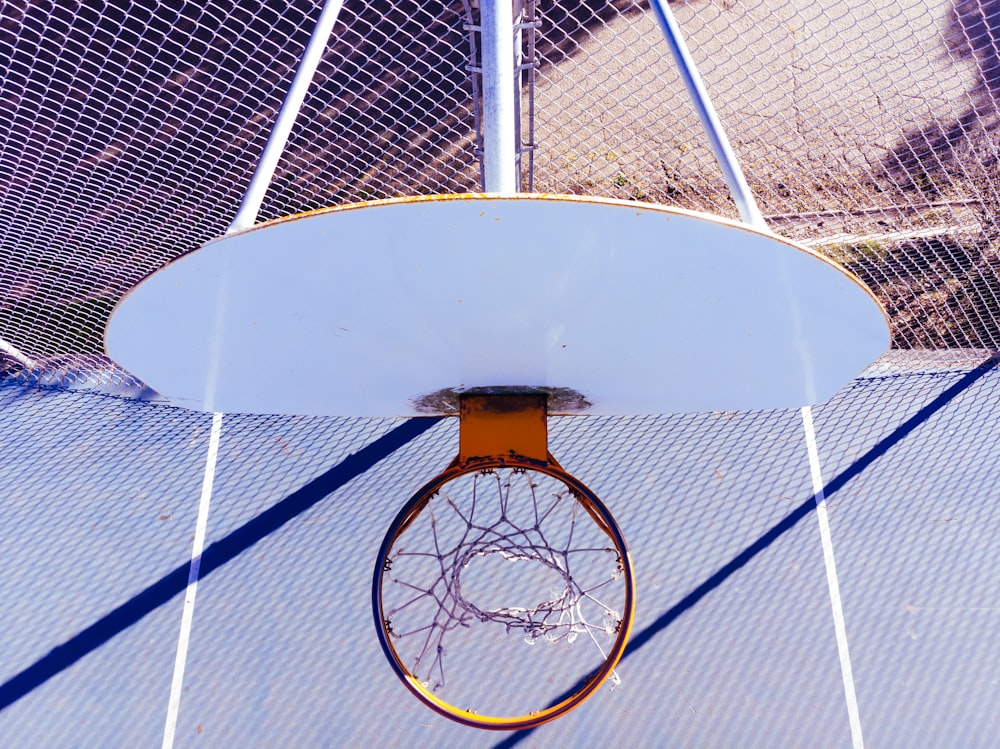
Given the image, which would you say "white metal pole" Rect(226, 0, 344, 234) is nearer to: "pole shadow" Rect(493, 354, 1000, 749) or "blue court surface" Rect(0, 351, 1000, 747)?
"blue court surface" Rect(0, 351, 1000, 747)

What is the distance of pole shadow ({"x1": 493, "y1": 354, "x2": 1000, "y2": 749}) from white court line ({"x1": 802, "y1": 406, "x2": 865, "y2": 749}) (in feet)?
0.20

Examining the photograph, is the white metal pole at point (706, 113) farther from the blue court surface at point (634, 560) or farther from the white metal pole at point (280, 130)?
the blue court surface at point (634, 560)

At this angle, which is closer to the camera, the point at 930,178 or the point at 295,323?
the point at 295,323

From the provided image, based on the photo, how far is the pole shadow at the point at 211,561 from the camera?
4285 mm

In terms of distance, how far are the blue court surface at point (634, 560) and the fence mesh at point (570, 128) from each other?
787 millimetres

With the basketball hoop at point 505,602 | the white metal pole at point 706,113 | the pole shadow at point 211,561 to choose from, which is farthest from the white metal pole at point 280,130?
the pole shadow at point 211,561

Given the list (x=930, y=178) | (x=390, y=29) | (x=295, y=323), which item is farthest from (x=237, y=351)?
(x=930, y=178)

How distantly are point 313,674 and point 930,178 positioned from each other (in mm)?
4974

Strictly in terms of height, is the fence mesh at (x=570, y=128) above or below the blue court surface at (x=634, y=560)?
above

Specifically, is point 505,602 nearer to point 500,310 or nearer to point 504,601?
point 504,601

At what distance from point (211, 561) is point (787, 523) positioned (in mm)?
3547

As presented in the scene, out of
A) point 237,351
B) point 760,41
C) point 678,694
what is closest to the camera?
point 237,351

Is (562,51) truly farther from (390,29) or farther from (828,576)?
(828,576)

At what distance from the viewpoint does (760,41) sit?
482 cm
